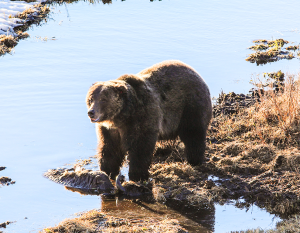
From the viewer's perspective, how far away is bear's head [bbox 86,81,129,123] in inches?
271

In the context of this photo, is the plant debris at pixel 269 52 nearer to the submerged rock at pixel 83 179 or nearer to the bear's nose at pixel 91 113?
the submerged rock at pixel 83 179

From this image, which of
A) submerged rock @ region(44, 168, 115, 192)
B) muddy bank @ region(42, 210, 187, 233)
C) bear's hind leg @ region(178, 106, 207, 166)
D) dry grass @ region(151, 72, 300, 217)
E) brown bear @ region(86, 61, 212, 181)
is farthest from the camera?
bear's hind leg @ region(178, 106, 207, 166)

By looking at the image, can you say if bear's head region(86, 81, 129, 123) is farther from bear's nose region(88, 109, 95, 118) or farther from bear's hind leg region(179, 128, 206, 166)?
bear's hind leg region(179, 128, 206, 166)

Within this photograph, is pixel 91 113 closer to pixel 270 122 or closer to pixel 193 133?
pixel 193 133

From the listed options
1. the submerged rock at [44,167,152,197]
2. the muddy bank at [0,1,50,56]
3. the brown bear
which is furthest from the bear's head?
the muddy bank at [0,1,50,56]

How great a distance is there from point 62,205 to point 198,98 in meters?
2.99

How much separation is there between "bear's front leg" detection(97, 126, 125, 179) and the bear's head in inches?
18.1

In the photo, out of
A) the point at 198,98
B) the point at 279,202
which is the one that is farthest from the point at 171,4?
the point at 279,202

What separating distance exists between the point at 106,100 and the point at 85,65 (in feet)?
20.3

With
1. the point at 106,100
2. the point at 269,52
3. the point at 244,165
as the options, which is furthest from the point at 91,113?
the point at 269,52

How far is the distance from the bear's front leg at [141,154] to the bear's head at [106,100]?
622mm

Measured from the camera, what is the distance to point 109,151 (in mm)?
7629

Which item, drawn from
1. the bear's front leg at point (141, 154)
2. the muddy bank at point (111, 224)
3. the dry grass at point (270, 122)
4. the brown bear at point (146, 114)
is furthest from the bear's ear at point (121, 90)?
the dry grass at point (270, 122)

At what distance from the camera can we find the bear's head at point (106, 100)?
6.89 m
